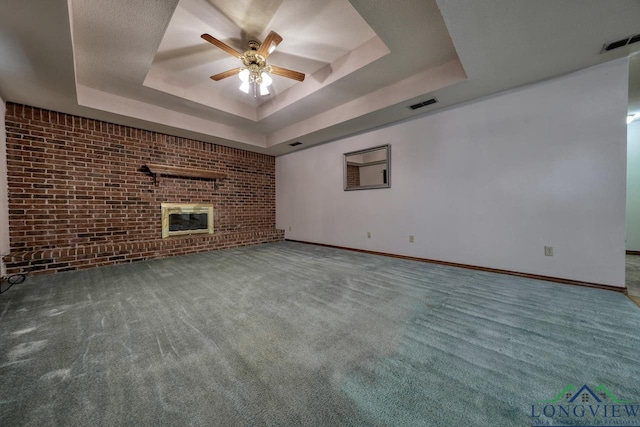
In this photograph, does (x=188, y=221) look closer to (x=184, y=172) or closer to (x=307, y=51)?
(x=184, y=172)

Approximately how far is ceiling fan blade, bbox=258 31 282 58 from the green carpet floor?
2.57m

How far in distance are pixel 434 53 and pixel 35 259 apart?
5.62m

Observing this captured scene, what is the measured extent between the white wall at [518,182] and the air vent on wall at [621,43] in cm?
32

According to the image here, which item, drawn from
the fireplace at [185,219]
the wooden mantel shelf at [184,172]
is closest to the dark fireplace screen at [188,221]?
the fireplace at [185,219]

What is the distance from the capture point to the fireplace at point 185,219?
171 inches

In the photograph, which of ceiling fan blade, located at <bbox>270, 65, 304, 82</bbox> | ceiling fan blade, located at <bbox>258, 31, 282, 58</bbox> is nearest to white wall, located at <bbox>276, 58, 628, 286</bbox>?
ceiling fan blade, located at <bbox>270, 65, 304, 82</bbox>

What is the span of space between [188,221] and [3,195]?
7.35 ft

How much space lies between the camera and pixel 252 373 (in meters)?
1.21

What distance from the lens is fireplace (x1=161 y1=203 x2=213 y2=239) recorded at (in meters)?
4.35

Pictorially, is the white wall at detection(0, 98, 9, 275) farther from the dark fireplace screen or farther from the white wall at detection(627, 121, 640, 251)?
the white wall at detection(627, 121, 640, 251)

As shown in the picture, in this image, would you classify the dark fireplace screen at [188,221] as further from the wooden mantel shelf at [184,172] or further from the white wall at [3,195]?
the white wall at [3,195]

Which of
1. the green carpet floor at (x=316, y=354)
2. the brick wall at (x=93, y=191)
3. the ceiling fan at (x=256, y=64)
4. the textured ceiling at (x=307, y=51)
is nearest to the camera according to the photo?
the green carpet floor at (x=316, y=354)

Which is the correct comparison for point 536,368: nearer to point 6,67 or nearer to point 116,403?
point 116,403

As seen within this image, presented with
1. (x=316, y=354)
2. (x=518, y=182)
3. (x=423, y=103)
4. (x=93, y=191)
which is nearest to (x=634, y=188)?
(x=518, y=182)
